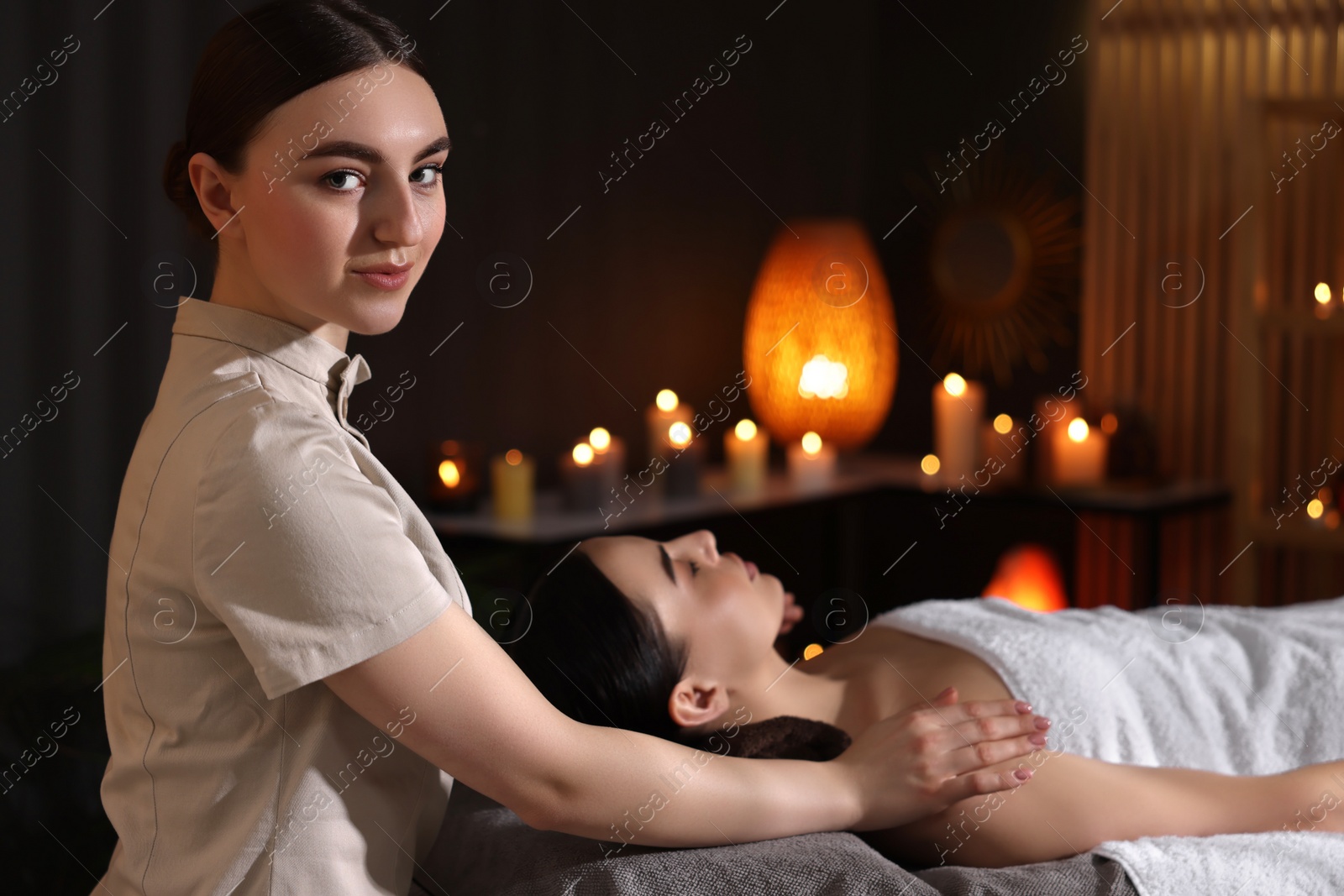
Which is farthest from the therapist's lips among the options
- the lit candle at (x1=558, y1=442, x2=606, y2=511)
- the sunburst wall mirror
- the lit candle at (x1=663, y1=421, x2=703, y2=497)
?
the sunburst wall mirror

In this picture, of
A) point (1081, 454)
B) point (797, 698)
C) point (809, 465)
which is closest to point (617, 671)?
point (797, 698)

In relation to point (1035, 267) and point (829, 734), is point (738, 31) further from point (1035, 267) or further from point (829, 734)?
point (829, 734)

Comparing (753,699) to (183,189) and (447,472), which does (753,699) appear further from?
(447,472)

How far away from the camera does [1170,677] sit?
1422 millimetres

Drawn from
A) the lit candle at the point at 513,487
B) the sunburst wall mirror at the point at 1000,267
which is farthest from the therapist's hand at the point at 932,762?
the sunburst wall mirror at the point at 1000,267

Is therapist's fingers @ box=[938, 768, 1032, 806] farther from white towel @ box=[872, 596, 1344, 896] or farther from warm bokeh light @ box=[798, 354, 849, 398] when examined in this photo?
warm bokeh light @ box=[798, 354, 849, 398]

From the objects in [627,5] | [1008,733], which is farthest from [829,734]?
[627,5]

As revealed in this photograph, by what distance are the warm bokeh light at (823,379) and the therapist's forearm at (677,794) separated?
198 cm

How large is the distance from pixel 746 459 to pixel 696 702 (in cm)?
162

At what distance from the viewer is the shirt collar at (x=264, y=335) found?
0.86 meters

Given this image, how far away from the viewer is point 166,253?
1737 millimetres

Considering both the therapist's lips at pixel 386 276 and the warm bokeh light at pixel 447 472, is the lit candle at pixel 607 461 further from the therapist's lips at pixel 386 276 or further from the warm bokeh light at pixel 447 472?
the therapist's lips at pixel 386 276

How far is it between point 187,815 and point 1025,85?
2909 millimetres

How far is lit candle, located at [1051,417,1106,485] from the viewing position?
2814 mm
